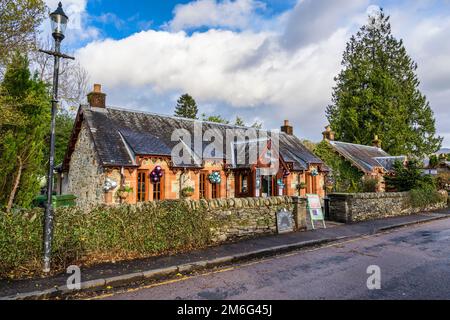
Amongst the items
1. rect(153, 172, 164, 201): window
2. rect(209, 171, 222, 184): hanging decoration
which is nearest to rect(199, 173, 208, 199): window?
rect(209, 171, 222, 184): hanging decoration

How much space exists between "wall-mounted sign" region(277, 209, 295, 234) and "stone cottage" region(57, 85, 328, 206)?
6101 millimetres

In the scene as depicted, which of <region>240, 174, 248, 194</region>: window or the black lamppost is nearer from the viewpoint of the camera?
the black lamppost

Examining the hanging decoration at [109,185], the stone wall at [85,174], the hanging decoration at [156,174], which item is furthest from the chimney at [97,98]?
the hanging decoration at [156,174]

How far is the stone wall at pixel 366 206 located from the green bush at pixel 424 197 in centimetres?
101

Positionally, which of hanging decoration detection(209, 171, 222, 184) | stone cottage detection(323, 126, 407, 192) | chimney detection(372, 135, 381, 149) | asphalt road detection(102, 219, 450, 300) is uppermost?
chimney detection(372, 135, 381, 149)

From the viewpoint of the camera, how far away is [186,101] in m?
60.4

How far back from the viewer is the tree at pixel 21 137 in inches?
402

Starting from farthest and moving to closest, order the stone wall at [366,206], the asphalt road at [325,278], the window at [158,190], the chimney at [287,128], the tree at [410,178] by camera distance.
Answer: the chimney at [287,128]
the tree at [410,178]
the window at [158,190]
the stone wall at [366,206]
the asphalt road at [325,278]

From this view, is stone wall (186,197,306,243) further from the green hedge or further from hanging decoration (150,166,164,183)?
hanging decoration (150,166,164,183)

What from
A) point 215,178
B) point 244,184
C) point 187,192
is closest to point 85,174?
point 187,192

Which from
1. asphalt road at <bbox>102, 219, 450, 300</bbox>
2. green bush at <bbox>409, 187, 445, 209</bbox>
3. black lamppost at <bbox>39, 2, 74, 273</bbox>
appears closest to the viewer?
asphalt road at <bbox>102, 219, 450, 300</bbox>

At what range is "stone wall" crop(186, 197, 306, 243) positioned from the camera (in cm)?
970

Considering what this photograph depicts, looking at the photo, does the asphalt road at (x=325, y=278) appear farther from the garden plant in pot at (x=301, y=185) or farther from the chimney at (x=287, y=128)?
the chimney at (x=287, y=128)
